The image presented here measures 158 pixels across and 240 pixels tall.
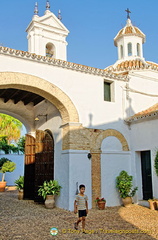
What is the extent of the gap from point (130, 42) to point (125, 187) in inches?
344

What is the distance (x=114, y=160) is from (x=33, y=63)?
200 inches

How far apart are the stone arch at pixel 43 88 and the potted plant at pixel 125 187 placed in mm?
2986

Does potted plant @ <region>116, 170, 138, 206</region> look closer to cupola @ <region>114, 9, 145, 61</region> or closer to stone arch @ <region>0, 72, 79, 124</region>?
stone arch @ <region>0, 72, 79, 124</region>

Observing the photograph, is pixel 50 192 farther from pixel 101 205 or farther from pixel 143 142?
pixel 143 142

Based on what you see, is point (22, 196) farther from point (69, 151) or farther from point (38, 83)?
point (38, 83)

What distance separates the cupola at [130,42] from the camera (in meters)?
14.2

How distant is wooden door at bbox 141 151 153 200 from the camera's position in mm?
9859

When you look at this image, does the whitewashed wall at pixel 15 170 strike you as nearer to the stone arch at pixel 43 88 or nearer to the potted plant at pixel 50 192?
the potted plant at pixel 50 192

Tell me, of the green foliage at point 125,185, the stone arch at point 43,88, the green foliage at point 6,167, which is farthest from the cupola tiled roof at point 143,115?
the green foliage at point 6,167

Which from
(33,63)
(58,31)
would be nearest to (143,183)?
(33,63)

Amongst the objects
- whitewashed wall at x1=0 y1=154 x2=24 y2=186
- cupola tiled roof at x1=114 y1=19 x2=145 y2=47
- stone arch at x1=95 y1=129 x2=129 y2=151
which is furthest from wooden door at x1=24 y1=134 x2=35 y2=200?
whitewashed wall at x1=0 y1=154 x2=24 y2=186

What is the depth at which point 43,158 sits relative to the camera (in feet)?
35.4

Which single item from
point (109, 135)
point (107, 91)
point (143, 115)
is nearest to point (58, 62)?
point (107, 91)

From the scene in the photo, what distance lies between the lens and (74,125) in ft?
31.0
